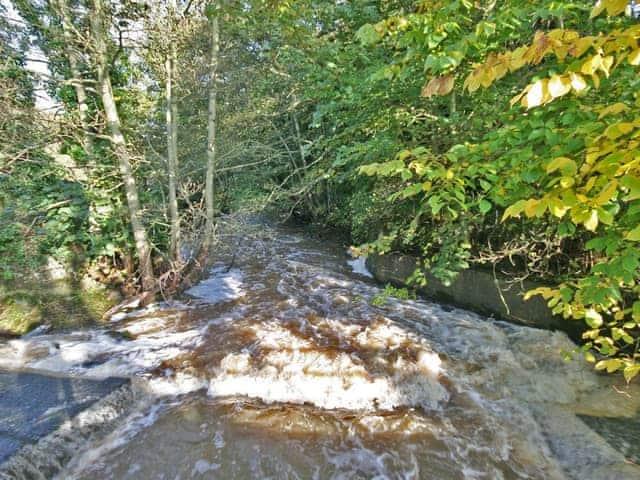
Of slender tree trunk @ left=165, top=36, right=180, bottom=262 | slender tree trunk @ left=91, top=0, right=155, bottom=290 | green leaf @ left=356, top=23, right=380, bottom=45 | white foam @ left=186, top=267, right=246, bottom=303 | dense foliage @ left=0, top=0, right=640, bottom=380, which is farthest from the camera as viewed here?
white foam @ left=186, top=267, right=246, bottom=303

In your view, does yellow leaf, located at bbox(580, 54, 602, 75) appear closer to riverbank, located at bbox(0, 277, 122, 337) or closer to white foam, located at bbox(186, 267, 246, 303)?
white foam, located at bbox(186, 267, 246, 303)

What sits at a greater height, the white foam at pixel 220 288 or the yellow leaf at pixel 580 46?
the yellow leaf at pixel 580 46

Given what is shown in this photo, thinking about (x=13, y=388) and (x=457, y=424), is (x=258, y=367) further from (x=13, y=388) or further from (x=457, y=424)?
(x=13, y=388)

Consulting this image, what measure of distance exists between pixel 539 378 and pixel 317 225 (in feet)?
38.3

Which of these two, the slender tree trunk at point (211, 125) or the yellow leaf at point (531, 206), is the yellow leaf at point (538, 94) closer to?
the yellow leaf at point (531, 206)

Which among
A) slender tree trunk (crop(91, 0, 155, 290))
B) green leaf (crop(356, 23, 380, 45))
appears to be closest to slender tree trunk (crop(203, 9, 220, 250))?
slender tree trunk (crop(91, 0, 155, 290))

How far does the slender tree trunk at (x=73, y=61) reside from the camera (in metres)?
4.93

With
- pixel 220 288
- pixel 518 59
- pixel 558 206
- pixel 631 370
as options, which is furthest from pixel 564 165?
pixel 220 288

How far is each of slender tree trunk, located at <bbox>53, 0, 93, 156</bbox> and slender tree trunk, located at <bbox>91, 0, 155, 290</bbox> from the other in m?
0.32

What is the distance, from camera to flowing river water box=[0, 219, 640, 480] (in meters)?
2.96

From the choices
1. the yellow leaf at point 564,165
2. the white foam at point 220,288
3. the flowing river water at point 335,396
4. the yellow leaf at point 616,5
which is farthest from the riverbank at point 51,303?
the yellow leaf at point 616,5

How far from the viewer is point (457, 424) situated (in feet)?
11.3

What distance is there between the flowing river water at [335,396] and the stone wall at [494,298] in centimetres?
27

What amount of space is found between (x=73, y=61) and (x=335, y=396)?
6818mm
